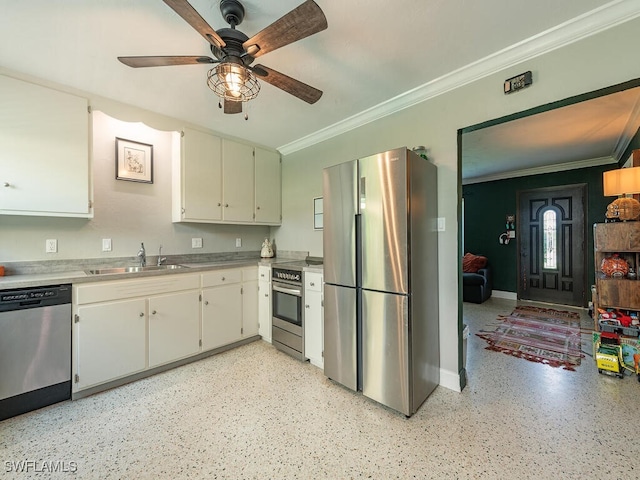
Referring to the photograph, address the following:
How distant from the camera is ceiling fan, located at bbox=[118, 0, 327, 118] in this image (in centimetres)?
122

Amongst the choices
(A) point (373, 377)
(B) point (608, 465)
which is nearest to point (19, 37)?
(A) point (373, 377)

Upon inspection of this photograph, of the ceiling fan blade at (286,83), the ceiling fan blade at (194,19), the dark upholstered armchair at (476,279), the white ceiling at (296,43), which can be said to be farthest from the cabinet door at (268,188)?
the dark upholstered armchair at (476,279)

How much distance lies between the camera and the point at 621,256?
2859mm

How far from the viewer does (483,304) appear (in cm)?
504

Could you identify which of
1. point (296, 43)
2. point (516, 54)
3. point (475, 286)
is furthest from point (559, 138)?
point (296, 43)

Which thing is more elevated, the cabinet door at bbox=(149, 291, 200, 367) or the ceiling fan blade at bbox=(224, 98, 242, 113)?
the ceiling fan blade at bbox=(224, 98, 242, 113)

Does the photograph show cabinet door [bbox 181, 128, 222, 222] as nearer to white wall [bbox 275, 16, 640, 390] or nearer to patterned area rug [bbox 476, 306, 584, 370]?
white wall [bbox 275, 16, 640, 390]

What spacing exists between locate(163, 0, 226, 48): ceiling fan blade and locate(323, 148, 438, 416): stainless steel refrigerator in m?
1.18

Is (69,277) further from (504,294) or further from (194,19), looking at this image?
(504,294)

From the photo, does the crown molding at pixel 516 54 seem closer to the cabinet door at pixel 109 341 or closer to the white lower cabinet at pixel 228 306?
the white lower cabinet at pixel 228 306

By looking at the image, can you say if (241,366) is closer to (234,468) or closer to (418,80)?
(234,468)

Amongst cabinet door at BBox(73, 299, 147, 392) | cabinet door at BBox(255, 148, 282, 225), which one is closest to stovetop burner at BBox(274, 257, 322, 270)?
cabinet door at BBox(255, 148, 282, 225)

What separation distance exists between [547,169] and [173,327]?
6.40 metres

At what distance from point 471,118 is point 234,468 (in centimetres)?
281
